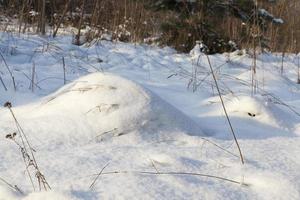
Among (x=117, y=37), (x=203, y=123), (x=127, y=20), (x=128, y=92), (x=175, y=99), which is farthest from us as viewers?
(x=127, y=20)

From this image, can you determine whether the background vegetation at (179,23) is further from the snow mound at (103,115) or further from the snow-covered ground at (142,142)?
the snow mound at (103,115)

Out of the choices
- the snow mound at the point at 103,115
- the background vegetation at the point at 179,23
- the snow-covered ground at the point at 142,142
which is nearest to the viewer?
the snow-covered ground at the point at 142,142

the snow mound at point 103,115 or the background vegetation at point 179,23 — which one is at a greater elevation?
the background vegetation at point 179,23

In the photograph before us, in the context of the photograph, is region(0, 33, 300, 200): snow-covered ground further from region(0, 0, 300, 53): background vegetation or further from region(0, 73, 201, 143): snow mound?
region(0, 0, 300, 53): background vegetation

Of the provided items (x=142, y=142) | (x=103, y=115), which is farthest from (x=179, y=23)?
(x=142, y=142)

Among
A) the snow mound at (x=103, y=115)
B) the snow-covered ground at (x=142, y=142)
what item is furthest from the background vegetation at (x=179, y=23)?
the snow mound at (x=103, y=115)

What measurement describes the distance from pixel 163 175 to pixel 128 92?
2.01 feet

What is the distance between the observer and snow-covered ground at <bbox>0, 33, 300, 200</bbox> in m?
1.35

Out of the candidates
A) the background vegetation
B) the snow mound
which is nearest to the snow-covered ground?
the snow mound

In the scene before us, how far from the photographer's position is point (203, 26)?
506 cm

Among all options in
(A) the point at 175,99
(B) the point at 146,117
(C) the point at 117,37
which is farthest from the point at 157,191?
(C) the point at 117,37

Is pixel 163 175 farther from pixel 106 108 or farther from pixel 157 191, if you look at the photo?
pixel 106 108

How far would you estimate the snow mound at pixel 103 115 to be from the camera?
5.96 feet

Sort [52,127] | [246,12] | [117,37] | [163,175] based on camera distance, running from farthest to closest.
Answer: [117,37]
[246,12]
[52,127]
[163,175]
